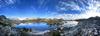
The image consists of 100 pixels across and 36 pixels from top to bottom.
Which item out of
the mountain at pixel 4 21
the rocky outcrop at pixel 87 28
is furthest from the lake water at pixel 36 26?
the rocky outcrop at pixel 87 28

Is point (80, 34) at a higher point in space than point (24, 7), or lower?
lower

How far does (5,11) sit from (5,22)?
315 mm

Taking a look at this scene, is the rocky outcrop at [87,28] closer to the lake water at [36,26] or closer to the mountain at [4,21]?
the lake water at [36,26]

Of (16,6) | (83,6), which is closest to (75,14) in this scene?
(83,6)

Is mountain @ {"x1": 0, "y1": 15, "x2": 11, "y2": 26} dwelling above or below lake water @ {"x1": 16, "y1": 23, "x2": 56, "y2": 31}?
above

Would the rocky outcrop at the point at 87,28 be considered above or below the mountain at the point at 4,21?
below

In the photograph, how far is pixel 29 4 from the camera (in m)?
9.04

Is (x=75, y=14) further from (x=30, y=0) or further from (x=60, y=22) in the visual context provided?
(x=30, y=0)

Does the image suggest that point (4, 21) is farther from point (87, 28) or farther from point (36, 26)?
point (87, 28)

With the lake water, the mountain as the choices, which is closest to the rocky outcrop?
the lake water

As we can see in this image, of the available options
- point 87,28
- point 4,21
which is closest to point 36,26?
point 4,21

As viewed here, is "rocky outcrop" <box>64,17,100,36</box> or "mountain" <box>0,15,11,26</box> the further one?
"mountain" <box>0,15,11,26</box>

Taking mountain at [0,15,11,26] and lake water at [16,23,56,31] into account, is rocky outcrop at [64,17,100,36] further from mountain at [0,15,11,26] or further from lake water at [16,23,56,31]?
mountain at [0,15,11,26]

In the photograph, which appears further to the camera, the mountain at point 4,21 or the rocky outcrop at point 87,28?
the mountain at point 4,21
